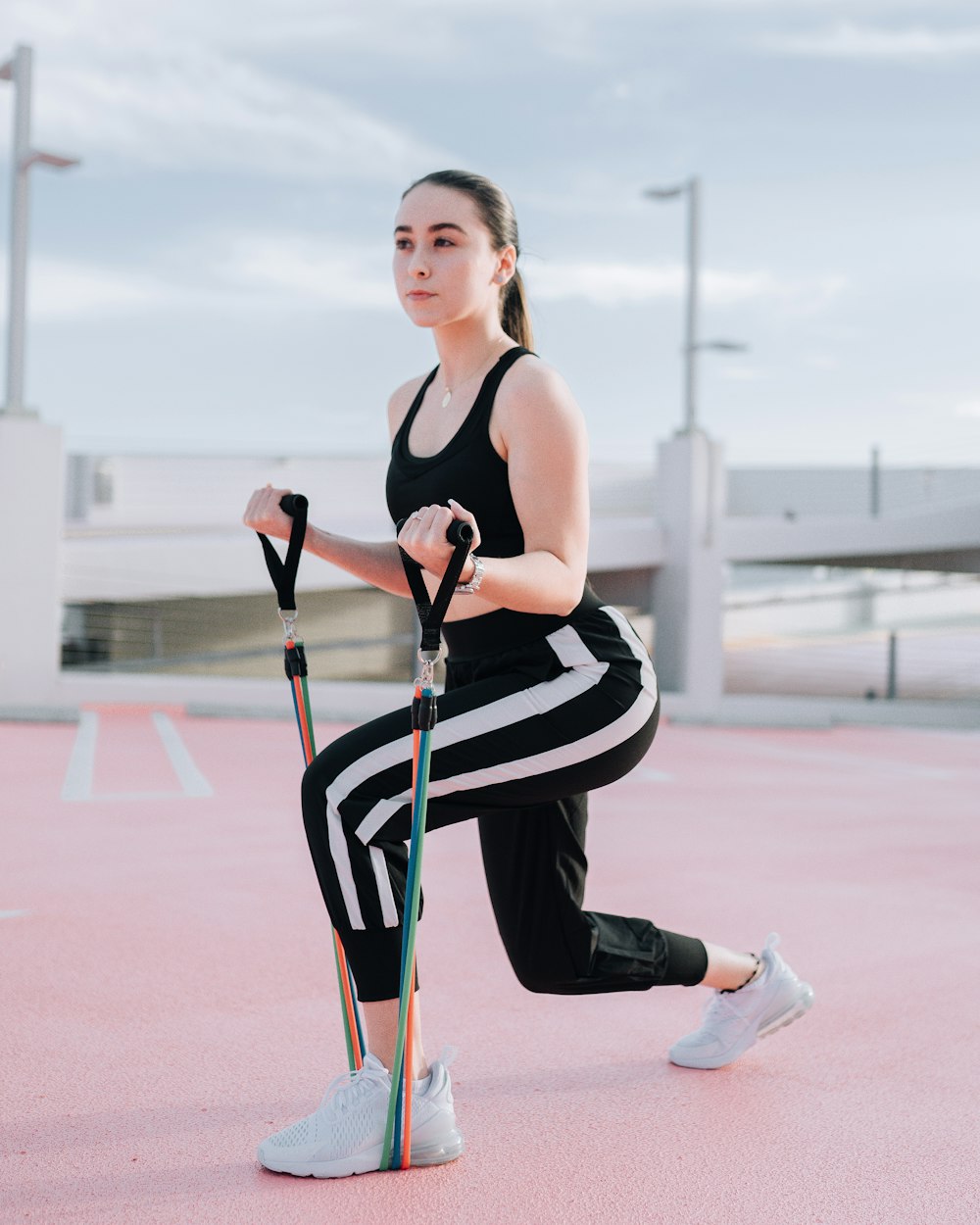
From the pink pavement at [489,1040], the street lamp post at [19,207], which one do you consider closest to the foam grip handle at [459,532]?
the pink pavement at [489,1040]

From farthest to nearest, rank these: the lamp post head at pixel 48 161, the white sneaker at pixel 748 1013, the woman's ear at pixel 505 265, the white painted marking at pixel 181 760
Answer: the lamp post head at pixel 48 161 → the white painted marking at pixel 181 760 → the white sneaker at pixel 748 1013 → the woman's ear at pixel 505 265

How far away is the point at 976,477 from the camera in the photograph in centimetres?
2025

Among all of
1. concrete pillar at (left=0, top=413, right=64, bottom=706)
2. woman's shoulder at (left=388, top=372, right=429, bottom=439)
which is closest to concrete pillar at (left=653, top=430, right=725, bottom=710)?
concrete pillar at (left=0, top=413, right=64, bottom=706)

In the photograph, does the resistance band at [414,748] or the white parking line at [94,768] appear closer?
the resistance band at [414,748]

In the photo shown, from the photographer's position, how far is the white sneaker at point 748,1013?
3139mm

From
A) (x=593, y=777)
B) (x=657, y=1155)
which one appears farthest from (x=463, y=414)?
(x=657, y=1155)

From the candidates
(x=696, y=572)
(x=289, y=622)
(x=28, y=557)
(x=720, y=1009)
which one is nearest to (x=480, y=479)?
(x=289, y=622)

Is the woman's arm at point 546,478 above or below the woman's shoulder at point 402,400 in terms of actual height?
below

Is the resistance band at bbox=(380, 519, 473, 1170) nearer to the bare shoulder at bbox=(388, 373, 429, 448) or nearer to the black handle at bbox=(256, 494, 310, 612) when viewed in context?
the black handle at bbox=(256, 494, 310, 612)

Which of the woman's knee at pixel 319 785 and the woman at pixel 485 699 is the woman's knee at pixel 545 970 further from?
the woman's knee at pixel 319 785

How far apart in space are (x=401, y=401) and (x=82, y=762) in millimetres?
7104

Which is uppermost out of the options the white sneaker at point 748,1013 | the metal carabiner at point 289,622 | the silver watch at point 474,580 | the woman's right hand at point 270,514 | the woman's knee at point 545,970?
the woman's right hand at point 270,514

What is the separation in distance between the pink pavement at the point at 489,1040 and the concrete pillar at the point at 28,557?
257 inches

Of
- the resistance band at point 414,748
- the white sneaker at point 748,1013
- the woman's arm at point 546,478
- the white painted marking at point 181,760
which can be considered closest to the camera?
the resistance band at point 414,748
